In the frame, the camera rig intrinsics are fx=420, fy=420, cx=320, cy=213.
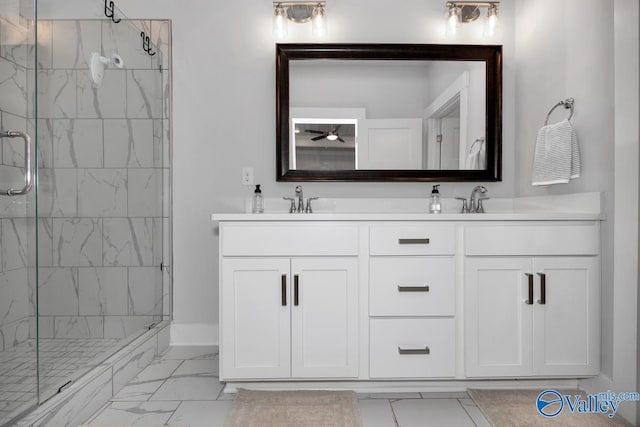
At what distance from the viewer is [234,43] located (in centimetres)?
245

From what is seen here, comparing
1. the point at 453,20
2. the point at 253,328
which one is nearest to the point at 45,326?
the point at 253,328

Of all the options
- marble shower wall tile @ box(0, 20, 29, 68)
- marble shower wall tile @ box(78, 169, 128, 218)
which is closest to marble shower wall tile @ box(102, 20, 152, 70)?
marble shower wall tile @ box(0, 20, 29, 68)

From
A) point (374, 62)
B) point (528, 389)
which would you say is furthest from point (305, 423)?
point (374, 62)

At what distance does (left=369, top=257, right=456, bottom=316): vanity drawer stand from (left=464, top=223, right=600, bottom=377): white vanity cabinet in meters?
0.09

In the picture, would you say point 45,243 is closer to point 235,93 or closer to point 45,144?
point 45,144

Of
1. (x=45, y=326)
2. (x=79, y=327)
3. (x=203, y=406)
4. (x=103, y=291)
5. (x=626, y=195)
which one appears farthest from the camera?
(x=103, y=291)

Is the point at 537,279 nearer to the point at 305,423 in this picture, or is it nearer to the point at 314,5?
the point at 305,423

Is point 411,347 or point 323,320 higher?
point 323,320

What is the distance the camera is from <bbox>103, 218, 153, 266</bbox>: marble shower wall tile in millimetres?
2125

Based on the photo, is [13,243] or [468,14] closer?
[13,243]

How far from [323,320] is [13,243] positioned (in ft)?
4.51

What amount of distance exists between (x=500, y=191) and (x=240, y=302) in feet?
5.37

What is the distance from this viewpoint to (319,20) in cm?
239

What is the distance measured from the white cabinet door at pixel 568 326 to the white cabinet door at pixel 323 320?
0.80 metres
